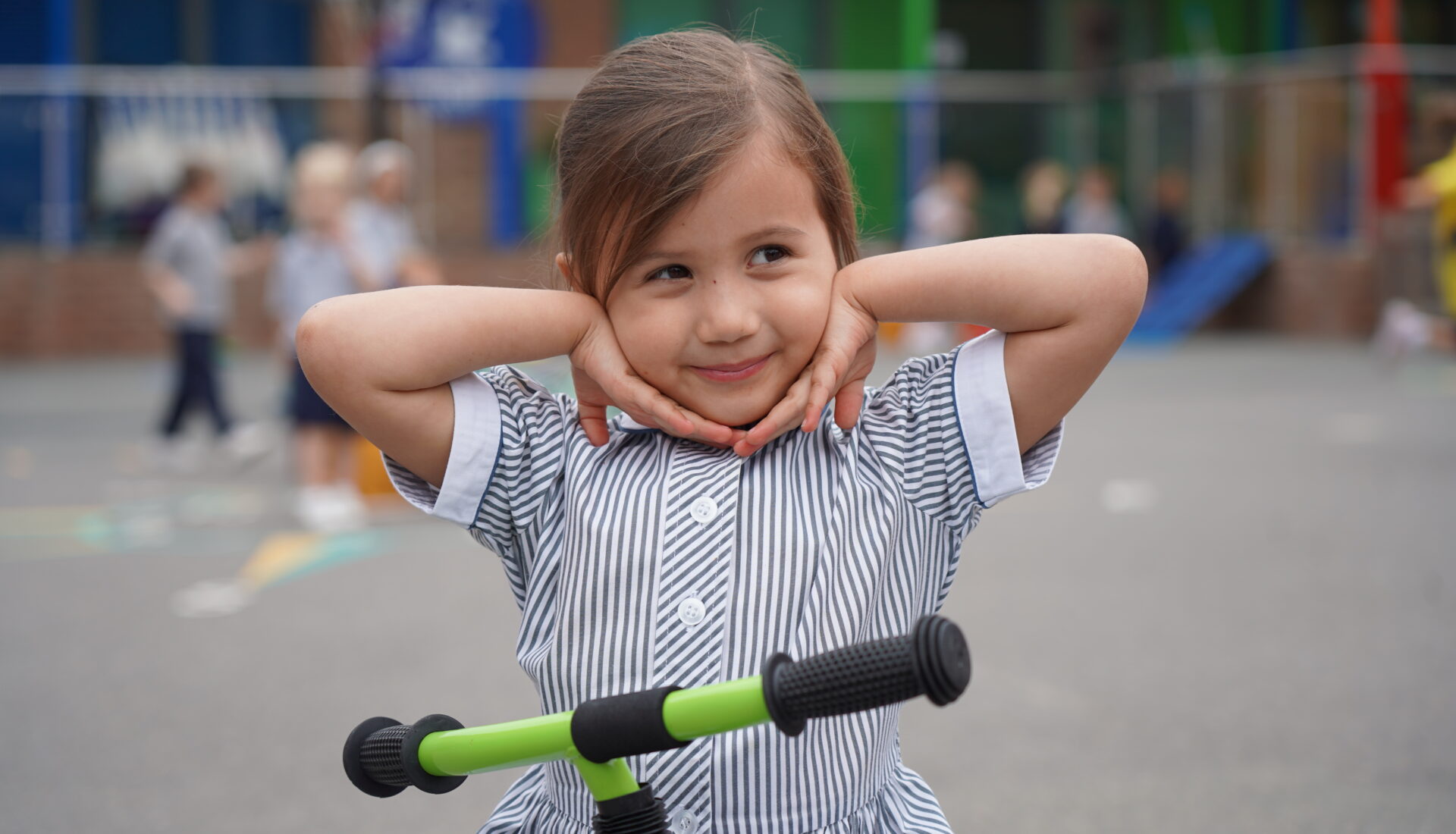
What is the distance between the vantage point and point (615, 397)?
1.67 m

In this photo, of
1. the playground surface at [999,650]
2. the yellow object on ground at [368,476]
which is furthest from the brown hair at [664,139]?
the yellow object on ground at [368,476]

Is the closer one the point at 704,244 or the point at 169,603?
the point at 704,244

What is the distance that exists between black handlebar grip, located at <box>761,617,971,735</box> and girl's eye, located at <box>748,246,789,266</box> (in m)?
0.58

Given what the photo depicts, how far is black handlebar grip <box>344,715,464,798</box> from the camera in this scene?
55.8 inches

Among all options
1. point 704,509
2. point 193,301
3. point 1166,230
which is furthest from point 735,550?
point 1166,230

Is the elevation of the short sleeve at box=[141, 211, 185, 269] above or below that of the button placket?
below

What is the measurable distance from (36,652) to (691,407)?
12.3ft

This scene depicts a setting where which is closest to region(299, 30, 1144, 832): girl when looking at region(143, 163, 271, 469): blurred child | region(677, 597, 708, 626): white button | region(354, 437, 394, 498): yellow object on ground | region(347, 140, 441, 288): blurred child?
region(677, 597, 708, 626): white button

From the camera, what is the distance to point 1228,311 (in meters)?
16.5

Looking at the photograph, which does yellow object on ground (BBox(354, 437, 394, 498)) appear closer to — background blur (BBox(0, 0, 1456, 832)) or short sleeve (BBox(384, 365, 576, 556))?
background blur (BBox(0, 0, 1456, 832))

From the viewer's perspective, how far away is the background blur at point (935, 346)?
3.71m

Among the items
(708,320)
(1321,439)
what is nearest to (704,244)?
(708,320)

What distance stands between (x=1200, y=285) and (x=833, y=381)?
1519cm

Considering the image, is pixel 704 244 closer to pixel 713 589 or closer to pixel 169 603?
pixel 713 589
